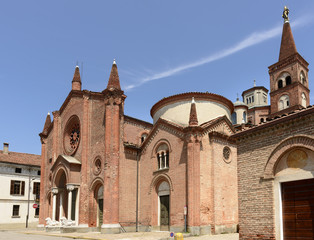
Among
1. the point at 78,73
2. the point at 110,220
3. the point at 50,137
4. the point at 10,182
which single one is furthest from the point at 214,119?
the point at 10,182

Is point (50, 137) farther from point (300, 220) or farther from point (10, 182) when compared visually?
point (300, 220)

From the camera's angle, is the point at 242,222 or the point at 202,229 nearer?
the point at 242,222

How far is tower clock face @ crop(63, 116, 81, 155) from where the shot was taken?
33241 mm

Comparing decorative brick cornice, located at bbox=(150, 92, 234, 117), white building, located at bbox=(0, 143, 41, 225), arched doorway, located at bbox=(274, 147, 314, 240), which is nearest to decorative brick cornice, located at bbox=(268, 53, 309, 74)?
decorative brick cornice, located at bbox=(150, 92, 234, 117)

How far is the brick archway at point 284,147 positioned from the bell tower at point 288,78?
29.8 m

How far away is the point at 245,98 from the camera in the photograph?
65000mm

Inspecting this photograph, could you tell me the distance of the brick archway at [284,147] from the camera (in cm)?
1141

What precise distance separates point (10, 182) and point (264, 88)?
48133 millimetres

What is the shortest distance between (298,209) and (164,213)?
16.1 m

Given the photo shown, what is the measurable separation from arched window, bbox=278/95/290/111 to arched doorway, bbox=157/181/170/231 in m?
22.9

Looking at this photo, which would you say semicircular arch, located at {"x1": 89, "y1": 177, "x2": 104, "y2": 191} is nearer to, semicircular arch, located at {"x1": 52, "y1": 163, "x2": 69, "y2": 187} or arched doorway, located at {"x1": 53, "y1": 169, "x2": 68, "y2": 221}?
semicircular arch, located at {"x1": 52, "y1": 163, "x2": 69, "y2": 187}

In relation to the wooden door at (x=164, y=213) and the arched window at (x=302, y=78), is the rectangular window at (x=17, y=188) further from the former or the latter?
the arched window at (x=302, y=78)

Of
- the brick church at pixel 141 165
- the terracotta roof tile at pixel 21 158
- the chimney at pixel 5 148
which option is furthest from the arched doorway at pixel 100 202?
the chimney at pixel 5 148

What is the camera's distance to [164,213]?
87.0 ft
